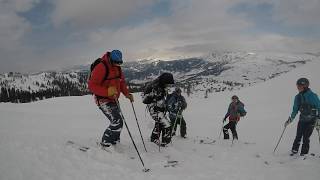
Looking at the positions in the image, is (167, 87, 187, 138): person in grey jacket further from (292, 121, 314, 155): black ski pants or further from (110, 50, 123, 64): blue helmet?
(110, 50, 123, 64): blue helmet

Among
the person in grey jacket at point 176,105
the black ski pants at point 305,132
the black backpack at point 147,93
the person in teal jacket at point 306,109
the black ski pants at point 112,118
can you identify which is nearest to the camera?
the black ski pants at point 112,118

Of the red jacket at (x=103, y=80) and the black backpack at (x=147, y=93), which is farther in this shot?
the black backpack at (x=147, y=93)

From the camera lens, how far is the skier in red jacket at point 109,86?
945cm

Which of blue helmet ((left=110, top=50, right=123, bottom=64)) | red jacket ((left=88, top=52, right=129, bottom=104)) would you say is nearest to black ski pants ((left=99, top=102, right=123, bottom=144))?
red jacket ((left=88, top=52, right=129, bottom=104))

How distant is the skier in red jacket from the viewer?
9453 mm

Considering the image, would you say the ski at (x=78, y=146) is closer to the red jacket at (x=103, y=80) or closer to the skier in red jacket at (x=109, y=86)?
the skier in red jacket at (x=109, y=86)

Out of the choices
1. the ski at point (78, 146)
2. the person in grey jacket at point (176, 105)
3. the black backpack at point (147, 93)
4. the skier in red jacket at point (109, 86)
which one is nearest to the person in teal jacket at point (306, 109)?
the black backpack at point (147, 93)

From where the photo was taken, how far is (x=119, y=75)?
10102mm

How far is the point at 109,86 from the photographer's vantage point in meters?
9.79

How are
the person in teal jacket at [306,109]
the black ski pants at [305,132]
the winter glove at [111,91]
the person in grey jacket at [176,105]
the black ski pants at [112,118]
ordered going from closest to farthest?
the winter glove at [111,91]
the black ski pants at [112,118]
the person in teal jacket at [306,109]
the black ski pants at [305,132]
the person in grey jacket at [176,105]

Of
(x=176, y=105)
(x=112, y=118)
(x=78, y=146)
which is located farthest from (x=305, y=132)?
(x=78, y=146)

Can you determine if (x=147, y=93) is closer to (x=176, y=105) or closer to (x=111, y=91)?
(x=111, y=91)

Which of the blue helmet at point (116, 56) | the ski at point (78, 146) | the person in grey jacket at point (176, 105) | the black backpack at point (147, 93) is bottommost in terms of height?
the ski at point (78, 146)

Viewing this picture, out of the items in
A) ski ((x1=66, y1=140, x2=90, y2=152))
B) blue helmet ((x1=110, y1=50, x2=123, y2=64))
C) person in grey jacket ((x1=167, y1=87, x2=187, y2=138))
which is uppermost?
blue helmet ((x1=110, y1=50, x2=123, y2=64))
